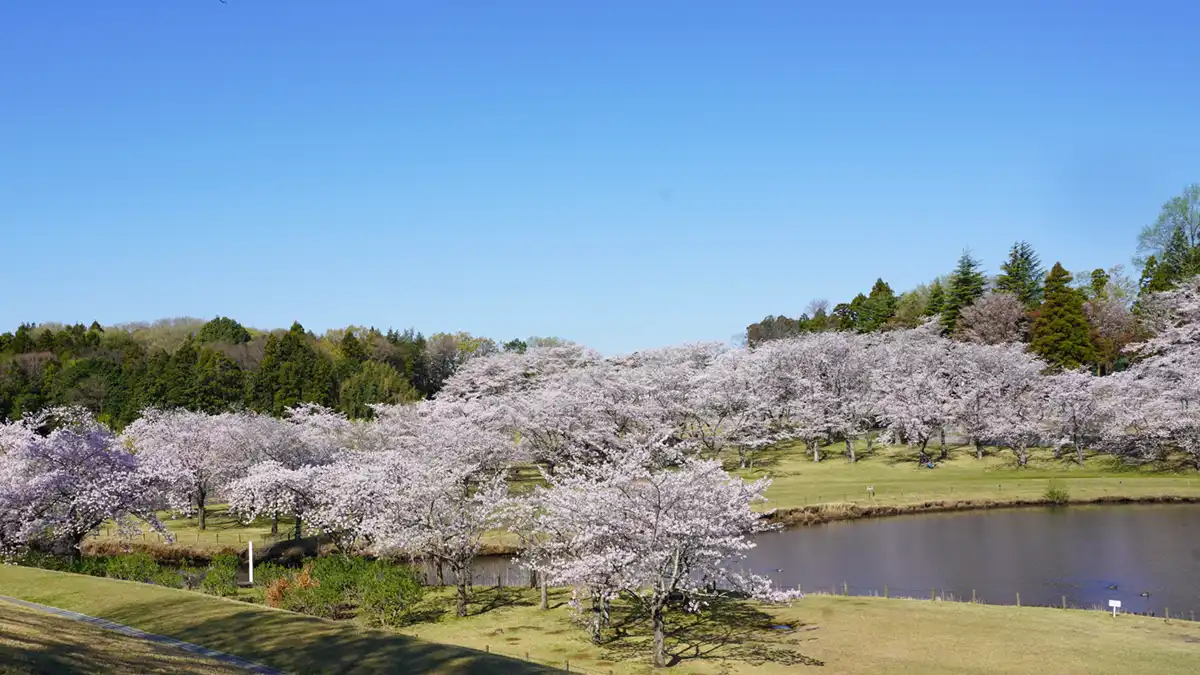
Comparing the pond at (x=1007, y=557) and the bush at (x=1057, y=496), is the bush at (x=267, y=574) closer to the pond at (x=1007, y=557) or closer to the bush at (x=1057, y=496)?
the pond at (x=1007, y=557)

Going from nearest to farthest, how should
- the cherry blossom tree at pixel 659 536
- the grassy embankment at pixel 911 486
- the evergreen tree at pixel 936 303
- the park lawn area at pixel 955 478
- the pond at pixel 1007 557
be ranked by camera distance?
the cherry blossom tree at pixel 659 536, the pond at pixel 1007 557, the grassy embankment at pixel 911 486, the park lawn area at pixel 955 478, the evergreen tree at pixel 936 303

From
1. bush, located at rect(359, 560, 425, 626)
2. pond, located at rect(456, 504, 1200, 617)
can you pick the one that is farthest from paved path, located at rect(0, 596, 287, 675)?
pond, located at rect(456, 504, 1200, 617)

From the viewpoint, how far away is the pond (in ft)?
107

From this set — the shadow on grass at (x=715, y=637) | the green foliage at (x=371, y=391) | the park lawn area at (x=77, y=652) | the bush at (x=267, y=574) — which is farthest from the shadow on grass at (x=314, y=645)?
the green foliage at (x=371, y=391)

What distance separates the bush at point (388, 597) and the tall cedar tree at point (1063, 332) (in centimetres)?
6481

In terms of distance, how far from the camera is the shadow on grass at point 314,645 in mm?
19828

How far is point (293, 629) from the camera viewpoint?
23078mm

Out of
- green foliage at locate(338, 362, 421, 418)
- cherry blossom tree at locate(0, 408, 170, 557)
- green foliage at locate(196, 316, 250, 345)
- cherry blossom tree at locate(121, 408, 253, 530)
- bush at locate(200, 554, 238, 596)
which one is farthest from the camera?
green foliage at locate(196, 316, 250, 345)

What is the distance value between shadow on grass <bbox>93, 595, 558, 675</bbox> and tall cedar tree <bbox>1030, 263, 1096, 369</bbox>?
69.2 meters

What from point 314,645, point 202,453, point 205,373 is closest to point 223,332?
point 205,373

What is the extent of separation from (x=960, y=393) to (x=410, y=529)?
168ft

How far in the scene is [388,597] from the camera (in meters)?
29.0

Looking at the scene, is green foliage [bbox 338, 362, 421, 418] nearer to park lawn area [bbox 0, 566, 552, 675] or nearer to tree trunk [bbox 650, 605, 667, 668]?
park lawn area [bbox 0, 566, 552, 675]

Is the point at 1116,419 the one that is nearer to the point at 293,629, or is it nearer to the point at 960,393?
the point at 960,393
